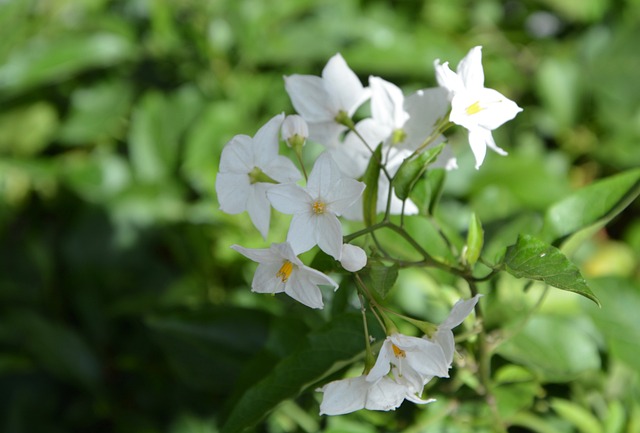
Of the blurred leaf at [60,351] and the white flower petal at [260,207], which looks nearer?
the white flower petal at [260,207]

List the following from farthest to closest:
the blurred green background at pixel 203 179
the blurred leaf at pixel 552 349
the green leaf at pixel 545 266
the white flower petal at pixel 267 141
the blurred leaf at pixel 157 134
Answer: the blurred leaf at pixel 157 134 < the blurred green background at pixel 203 179 < the blurred leaf at pixel 552 349 < the white flower petal at pixel 267 141 < the green leaf at pixel 545 266

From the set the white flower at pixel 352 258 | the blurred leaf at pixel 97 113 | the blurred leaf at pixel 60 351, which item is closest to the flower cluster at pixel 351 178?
the white flower at pixel 352 258

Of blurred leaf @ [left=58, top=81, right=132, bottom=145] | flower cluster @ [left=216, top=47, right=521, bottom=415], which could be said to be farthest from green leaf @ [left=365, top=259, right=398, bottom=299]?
blurred leaf @ [left=58, top=81, right=132, bottom=145]

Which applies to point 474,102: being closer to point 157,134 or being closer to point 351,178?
point 351,178

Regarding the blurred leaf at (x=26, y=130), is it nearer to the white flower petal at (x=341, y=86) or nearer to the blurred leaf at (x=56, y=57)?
the blurred leaf at (x=56, y=57)

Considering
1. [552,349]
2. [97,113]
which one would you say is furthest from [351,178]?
[97,113]

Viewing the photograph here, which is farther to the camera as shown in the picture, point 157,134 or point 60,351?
point 157,134

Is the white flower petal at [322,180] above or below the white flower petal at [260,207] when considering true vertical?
above
